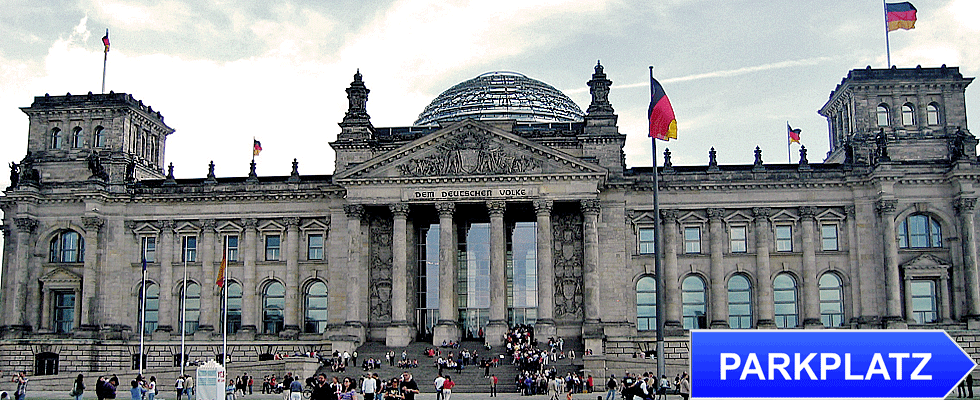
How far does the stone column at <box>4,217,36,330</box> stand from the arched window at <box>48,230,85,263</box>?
160 centimetres

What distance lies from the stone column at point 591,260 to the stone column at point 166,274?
30.4m

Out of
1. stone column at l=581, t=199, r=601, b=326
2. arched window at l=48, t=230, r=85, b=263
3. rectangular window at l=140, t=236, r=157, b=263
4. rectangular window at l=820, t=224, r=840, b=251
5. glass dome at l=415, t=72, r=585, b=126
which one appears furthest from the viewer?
glass dome at l=415, t=72, r=585, b=126

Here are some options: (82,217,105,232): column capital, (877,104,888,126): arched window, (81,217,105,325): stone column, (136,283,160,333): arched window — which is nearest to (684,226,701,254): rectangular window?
(877,104,888,126): arched window

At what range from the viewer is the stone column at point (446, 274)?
69000mm

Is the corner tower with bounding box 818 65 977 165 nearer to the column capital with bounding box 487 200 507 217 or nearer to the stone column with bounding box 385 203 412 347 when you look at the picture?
the column capital with bounding box 487 200 507 217

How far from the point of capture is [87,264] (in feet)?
249

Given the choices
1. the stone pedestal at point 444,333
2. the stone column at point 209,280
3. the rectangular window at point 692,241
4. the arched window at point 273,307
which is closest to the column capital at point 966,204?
the rectangular window at point 692,241

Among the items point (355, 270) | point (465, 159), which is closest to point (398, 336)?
point (355, 270)

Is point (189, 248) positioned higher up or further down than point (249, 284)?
higher up

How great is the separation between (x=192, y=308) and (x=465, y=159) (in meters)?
23.9

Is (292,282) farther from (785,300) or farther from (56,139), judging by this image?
(785,300)

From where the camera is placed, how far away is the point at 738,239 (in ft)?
240

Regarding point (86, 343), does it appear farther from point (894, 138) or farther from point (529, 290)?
point (894, 138)

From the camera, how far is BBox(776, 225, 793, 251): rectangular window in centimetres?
7288
